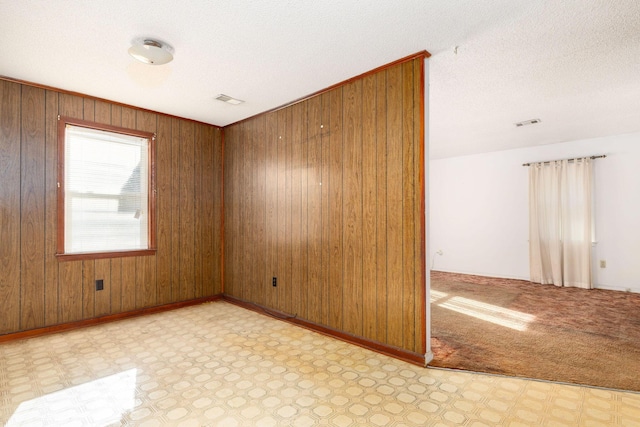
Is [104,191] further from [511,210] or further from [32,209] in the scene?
[511,210]

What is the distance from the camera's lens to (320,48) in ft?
8.14

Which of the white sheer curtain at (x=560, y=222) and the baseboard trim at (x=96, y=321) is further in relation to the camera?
the white sheer curtain at (x=560, y=222)

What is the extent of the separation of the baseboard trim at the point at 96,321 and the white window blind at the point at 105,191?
2.41 ft

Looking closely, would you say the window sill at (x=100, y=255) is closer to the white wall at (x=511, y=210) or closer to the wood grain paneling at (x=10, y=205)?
the wood grain paneling at (x=10, y=205)

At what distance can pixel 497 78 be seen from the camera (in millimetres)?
3053

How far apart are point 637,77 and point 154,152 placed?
5.07 meters

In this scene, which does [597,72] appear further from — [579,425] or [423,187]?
[579,425]

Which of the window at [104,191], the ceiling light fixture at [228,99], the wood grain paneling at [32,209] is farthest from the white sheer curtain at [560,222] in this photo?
the wood grain paneling at [32,209]

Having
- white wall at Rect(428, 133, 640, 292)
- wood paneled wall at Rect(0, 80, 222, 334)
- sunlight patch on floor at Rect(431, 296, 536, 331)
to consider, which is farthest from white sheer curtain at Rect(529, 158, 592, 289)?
wood paneled wall at Rect(0, 80, 222, 334)

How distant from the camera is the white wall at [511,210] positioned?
5.10 meters

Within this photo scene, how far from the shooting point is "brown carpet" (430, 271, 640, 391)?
8.08 ft

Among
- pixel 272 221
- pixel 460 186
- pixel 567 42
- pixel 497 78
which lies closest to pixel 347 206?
pixel 272 221

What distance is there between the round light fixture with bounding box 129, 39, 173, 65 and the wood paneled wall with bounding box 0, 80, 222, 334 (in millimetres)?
1596

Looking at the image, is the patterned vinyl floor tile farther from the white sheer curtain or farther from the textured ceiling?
the white sheer curtain
